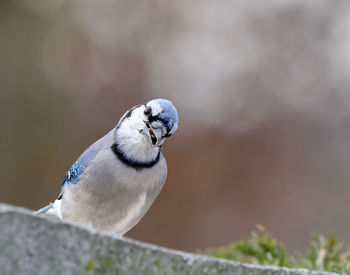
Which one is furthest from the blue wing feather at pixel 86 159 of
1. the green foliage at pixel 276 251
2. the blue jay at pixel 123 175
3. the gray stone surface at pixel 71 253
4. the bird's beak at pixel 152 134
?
the gray stone surface at pixel 71 253

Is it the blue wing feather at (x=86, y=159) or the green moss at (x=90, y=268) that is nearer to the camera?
the green moss at (x=90, y=268)

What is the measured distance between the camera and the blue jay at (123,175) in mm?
1546

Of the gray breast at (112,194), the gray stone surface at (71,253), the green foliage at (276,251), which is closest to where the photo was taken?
the gray stone surface at (71,253)

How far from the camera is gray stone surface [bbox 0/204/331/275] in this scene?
761mm

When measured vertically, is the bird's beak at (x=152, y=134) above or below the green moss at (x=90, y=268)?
above

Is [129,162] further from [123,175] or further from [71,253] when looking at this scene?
[71,253]

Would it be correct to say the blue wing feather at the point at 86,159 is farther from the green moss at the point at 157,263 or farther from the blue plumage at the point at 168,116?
the green moss at the point at 157,263

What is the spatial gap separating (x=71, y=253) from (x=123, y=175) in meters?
0.76

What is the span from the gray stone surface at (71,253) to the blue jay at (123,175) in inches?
27.0

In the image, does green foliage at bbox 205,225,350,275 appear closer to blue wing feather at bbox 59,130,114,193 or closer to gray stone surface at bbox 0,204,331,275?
blue wing feather at bbox 59,130,114,193

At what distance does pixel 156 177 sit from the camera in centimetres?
161

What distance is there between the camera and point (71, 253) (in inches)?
31.4

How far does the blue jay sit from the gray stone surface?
2.25 ft

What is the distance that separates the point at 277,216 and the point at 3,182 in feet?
Answer: 6.74
